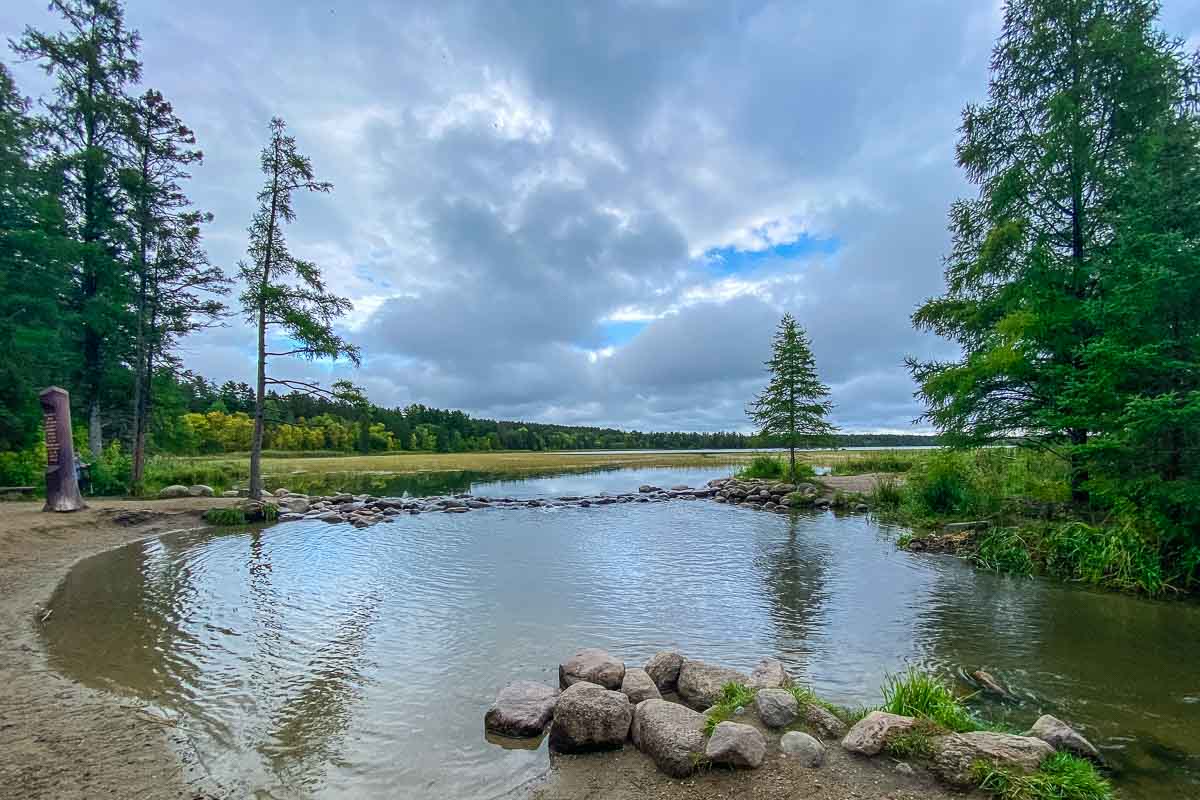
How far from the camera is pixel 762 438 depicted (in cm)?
3228

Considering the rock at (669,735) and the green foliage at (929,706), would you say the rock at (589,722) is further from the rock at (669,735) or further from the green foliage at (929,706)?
the green foliage at (929,706)

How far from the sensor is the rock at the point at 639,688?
5.58 m

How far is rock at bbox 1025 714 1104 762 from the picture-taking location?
15.0ft

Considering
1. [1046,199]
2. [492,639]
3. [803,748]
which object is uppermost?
[1046,199]

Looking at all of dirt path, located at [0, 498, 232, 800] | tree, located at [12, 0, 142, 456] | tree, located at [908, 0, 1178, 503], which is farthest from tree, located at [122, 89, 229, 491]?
tree, located at [908, 0, 1178, 503]

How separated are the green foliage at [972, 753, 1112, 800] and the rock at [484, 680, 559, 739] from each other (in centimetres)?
388

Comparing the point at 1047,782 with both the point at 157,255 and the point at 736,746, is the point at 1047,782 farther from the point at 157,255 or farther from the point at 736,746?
the point at 157,255

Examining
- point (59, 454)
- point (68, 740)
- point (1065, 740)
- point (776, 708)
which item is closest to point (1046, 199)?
point (1065, 740)

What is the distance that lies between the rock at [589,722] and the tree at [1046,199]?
13.1 meters

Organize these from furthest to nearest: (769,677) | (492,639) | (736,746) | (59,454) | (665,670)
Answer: (59,454)
(492,639)
(665,670)
(769,677)
(736,746)

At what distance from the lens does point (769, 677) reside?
5762 millimetres

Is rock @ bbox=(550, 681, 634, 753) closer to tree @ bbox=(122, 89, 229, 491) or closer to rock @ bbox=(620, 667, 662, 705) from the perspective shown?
rock @ bbox=(620, 667, 662, 705)

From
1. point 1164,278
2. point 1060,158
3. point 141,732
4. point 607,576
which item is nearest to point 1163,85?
point 1060,158

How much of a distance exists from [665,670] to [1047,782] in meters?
3.59
